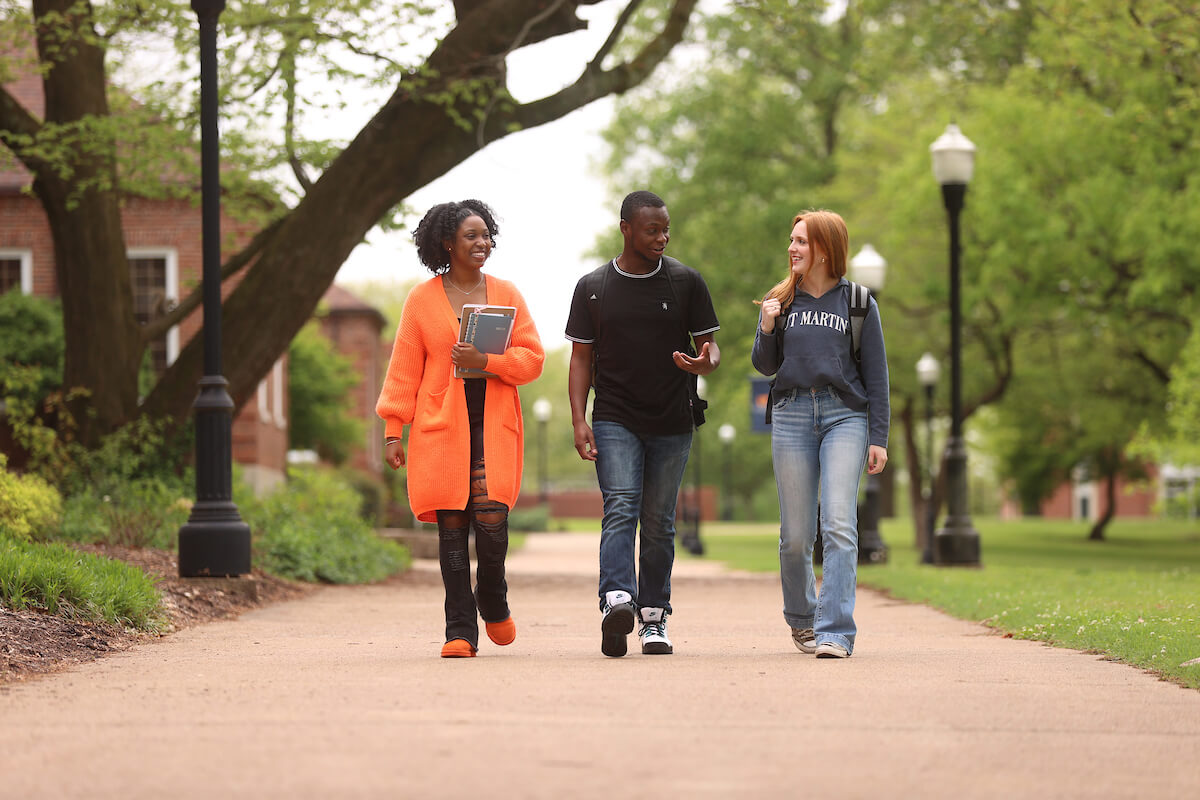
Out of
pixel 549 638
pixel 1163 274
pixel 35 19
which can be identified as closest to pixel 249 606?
pixel 549 638

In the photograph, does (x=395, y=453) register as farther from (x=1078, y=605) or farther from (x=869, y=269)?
(x=869, y=269)

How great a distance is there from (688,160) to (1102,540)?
14.6m

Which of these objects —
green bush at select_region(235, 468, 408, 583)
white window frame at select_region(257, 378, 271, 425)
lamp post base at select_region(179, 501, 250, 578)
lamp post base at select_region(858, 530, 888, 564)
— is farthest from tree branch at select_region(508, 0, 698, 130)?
white window frame at select_region(257, 378, 271, 425)

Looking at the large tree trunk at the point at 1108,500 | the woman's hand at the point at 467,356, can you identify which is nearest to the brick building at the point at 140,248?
the woman's hand at the point at 467,356

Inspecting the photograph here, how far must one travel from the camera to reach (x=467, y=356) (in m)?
6.55

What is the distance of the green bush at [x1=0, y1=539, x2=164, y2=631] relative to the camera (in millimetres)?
7582

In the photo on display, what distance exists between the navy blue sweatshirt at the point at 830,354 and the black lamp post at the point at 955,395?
375 inches

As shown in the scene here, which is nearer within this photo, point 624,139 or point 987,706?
point 987,706

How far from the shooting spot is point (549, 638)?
323 inches

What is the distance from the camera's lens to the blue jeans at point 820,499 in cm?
680

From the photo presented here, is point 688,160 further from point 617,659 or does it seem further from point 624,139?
point 617,659

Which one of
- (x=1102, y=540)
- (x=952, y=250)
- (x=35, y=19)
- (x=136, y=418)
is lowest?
(x=1102, y=540)

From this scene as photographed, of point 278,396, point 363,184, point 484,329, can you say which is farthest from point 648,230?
point 278,396

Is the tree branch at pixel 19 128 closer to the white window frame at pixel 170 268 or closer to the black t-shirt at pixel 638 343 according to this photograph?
the black t-shirt at pixel 638 343
